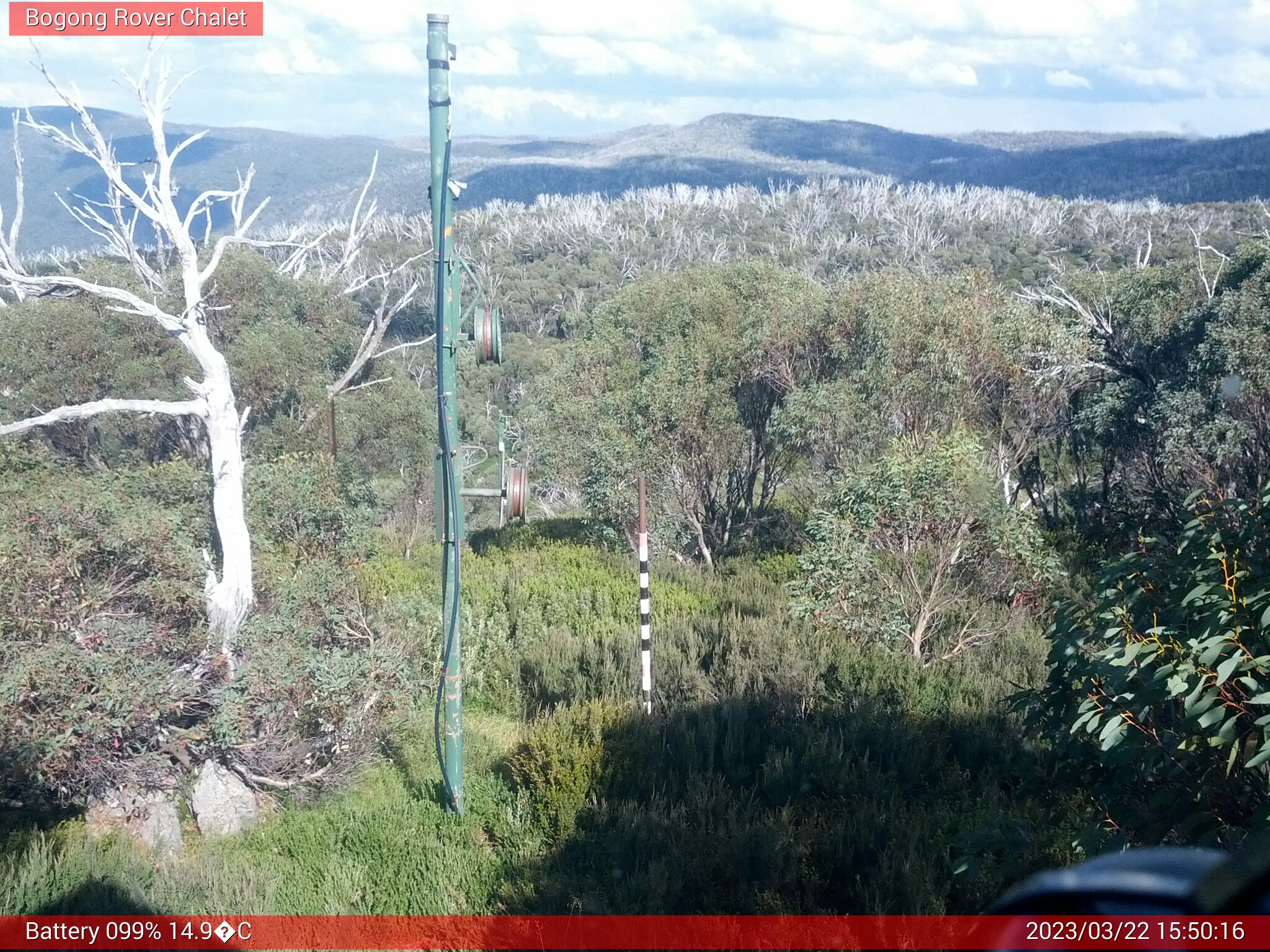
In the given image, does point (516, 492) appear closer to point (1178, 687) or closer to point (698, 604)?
point (1178, 687)

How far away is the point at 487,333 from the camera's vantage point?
615 centimetres

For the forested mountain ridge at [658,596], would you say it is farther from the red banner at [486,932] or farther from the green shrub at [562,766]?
the red banner at [486,932]

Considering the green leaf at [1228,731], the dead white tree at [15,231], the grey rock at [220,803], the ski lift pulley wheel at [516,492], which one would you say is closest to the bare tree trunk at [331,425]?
the dead white tree at [15,231]

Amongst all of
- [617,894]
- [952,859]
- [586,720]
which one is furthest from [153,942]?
[952,859]

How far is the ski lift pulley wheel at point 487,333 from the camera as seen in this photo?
20.2 ft

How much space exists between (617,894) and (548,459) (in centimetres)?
1176

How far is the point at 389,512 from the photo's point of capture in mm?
21359

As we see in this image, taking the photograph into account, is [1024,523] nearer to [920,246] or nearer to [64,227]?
[920,246]

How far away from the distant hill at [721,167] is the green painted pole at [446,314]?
76.7m

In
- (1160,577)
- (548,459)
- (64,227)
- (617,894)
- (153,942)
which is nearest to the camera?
(1160,577)

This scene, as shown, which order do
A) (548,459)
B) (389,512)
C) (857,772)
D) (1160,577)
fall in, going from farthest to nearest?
(389,512) → (548,459) → (857,772) → (1160,577)

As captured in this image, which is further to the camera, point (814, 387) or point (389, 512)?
point (389, 512)

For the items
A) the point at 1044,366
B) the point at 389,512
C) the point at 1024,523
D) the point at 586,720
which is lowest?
the point at 389,512

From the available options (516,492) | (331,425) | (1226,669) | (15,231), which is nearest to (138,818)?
(516,492)
